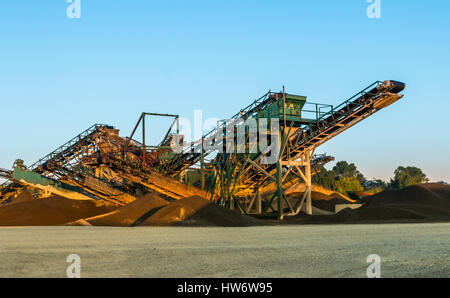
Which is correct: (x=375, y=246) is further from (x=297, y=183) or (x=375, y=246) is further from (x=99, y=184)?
(x=297, y=183)

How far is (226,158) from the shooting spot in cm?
3012

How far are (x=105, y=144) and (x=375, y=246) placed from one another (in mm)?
27919

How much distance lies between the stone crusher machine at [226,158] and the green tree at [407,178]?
64.5 metres

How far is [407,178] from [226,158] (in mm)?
74311

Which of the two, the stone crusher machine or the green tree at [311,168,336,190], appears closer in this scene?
the stone crusher machine

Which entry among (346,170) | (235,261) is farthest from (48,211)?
(346,170)

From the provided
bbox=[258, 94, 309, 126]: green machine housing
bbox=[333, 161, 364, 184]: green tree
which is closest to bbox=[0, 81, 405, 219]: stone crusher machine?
bbox=[258, 94, 309, 126]: green machine housing

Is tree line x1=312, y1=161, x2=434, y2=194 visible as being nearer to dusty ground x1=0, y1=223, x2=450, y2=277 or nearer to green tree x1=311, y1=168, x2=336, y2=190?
green tree x1=311, y1=168, x2=336, y2=190

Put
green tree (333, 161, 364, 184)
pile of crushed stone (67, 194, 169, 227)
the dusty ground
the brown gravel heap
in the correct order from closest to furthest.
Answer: the dusty ground, the brown gravel heap, pile of crushed stone (67, 194, 169, 227), green tree (333, 161, 364, 184)

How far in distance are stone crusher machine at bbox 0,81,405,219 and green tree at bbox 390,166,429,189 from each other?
211 feet

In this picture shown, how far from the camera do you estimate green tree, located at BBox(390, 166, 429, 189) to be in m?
90.9

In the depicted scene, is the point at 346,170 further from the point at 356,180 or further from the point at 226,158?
the point at 226,158

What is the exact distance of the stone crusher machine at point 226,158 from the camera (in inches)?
1025

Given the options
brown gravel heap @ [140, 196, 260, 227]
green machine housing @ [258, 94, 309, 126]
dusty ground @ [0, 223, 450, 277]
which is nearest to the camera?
dusty ground @ [0, 223, 450, 277]
